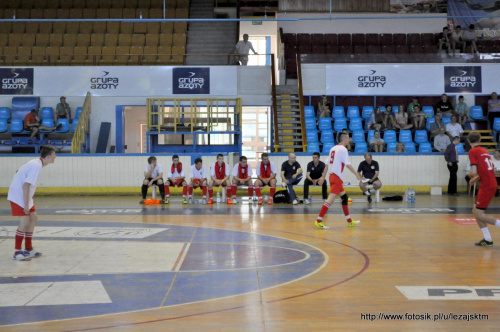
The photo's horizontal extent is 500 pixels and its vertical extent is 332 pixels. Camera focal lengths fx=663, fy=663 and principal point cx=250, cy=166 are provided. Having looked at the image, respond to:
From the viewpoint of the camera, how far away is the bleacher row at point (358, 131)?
24.3 meters

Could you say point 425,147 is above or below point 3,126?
below

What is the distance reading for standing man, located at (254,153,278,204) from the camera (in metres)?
19.0

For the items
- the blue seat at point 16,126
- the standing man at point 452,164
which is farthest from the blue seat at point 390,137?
the blue seat at point 16,126

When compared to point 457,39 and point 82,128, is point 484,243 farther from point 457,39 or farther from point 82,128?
point 457,39

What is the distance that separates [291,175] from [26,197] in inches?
423

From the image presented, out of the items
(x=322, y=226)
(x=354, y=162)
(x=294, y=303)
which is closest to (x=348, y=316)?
(x=294, y=303)

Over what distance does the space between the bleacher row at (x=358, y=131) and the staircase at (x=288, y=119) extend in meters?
0.50

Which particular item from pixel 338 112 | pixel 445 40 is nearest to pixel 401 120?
pixel 338 112

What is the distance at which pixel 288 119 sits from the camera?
26.0 metres

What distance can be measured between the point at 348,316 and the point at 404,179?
56.1 ft

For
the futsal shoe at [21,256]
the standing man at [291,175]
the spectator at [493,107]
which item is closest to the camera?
the futsal shoe at [21,256]

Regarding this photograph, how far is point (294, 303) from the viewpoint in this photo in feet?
22.8

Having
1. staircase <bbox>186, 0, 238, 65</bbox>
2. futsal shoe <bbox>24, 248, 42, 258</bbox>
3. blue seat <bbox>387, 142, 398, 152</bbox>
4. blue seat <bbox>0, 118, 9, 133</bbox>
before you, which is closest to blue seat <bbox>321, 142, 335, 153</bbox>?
blue seat <bbox>387, 142, 398, 152</bbox>

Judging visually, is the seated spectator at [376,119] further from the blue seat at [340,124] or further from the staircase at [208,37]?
the staircase at [208,37]
